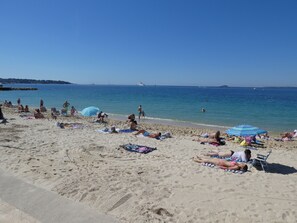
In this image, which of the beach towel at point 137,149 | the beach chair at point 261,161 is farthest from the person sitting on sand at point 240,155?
the beach towel at point 137,149

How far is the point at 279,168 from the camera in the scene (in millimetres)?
9078

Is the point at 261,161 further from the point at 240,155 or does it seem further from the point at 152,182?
the point at 152,182

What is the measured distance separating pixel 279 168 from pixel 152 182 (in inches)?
178

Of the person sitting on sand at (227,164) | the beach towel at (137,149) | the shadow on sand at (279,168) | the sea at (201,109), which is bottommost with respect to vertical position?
the sea at (201,109)

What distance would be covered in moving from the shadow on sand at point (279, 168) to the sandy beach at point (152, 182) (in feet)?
0.10

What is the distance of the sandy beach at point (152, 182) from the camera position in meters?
5.65

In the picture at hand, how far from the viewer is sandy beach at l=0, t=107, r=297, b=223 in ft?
18.5

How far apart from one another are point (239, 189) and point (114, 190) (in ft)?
10.2

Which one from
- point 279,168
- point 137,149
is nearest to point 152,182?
point 137,149

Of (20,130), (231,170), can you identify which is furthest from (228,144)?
(20,130)

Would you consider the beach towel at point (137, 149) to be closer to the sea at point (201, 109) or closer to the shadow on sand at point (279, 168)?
the shadow on sand at point (279, 168)

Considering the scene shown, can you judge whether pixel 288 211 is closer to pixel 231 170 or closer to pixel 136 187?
pixel 231 170

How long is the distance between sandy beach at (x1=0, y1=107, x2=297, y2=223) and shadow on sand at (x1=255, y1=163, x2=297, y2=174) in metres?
0.03

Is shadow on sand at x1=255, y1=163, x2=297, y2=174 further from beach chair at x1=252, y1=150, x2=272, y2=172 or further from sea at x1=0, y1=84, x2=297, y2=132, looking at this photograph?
sea at x1=0, y1=84, x2=297, y2=132
